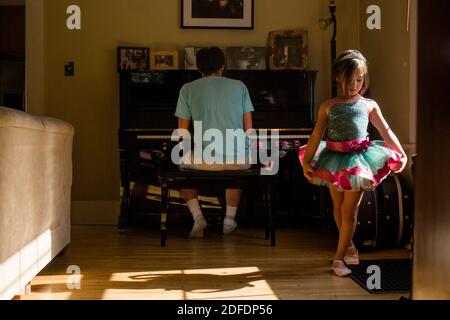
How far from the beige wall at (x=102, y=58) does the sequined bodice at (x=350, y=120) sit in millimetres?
1973

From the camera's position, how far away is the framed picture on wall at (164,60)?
450 cm

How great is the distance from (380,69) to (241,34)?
3.83 feet

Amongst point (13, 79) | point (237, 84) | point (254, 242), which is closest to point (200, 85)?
point (237, 84)

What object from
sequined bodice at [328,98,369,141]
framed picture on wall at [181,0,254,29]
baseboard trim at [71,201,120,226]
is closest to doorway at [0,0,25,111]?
baseboard trim at [71,201,120,226]

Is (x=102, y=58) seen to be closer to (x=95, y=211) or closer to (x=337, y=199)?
(x=95, y=211)

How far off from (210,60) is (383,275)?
1.66 metres

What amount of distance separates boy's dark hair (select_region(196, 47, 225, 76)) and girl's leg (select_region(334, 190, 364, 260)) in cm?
132

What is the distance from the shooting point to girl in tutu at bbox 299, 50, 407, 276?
8.49 feet

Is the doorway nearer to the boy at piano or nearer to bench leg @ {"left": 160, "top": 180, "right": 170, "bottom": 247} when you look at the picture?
the boy at piano

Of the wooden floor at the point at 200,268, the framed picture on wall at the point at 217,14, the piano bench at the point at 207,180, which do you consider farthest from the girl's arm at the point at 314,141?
the framed picture on wall at the point at 217,14

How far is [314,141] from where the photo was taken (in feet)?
8.91

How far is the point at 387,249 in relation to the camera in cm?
334

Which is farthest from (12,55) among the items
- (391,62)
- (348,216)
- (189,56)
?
(348,216)
